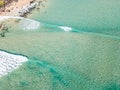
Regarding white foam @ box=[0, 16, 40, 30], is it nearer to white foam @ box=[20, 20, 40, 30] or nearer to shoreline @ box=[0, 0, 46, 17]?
white foam @ box=[20, 20, 40, 30]

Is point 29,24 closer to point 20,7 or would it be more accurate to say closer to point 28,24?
point 28,24

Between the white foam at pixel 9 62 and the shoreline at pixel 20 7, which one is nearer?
the white foam at pixel 9 62

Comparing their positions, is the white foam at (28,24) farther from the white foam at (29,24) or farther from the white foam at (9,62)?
the white foam at (9,62)

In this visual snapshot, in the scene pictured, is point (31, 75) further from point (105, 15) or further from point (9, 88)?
point (105, 15)

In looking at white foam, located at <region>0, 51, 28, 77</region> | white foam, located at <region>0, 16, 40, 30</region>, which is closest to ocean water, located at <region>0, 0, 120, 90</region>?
white foam, located at <region>0, 16, 40, 30</region>

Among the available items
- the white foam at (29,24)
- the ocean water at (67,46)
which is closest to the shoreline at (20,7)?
the ocean water at (67,46)
